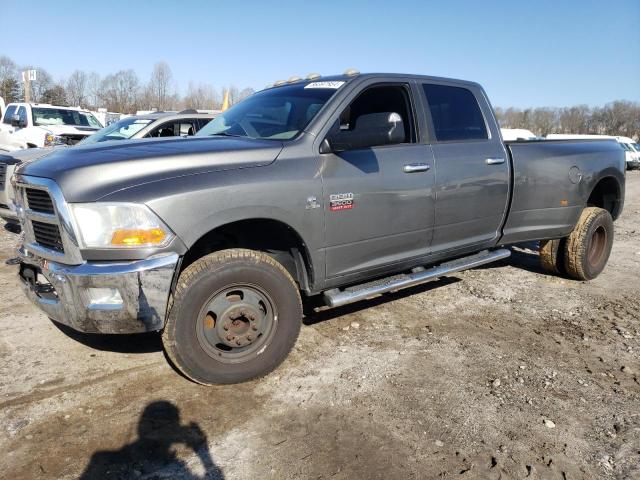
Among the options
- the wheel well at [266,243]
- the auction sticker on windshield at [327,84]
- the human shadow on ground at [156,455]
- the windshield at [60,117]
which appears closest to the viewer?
the human shadow on ground at [156,455]

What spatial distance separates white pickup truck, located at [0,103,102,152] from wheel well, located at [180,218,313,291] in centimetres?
812

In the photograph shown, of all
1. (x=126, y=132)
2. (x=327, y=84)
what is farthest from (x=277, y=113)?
(x=126, y=132)

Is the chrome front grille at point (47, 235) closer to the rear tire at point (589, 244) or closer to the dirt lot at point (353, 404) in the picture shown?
the dirt lot at point (353, 404)

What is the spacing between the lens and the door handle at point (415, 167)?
12.3ft

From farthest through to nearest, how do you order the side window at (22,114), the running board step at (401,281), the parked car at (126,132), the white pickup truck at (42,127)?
the side window at (22,114) < the white pickup truck at (42,127) < the parked car at (126,132) < the running board step at (401,281)

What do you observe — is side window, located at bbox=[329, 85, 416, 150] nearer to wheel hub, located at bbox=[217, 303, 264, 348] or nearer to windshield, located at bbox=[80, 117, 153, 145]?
wheel hub, located at bbox=[217, 303, 264, 348]

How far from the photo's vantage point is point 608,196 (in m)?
5.84

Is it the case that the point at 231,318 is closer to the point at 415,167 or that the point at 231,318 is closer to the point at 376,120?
the point at 376,120

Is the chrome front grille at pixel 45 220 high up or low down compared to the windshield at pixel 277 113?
down

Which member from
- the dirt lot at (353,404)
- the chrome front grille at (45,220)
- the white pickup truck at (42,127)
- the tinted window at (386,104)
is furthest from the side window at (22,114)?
the tinted window at (386,104)

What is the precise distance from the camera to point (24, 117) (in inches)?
470

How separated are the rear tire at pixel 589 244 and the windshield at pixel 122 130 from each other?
569 cm

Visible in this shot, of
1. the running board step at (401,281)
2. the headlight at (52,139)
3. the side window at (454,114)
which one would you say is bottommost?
the running board step at (401,281)

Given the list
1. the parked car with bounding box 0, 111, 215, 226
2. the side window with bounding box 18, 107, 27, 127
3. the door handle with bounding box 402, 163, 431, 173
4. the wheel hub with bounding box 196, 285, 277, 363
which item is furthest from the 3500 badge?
the side window with bounding box 18, 107, 27, 127
